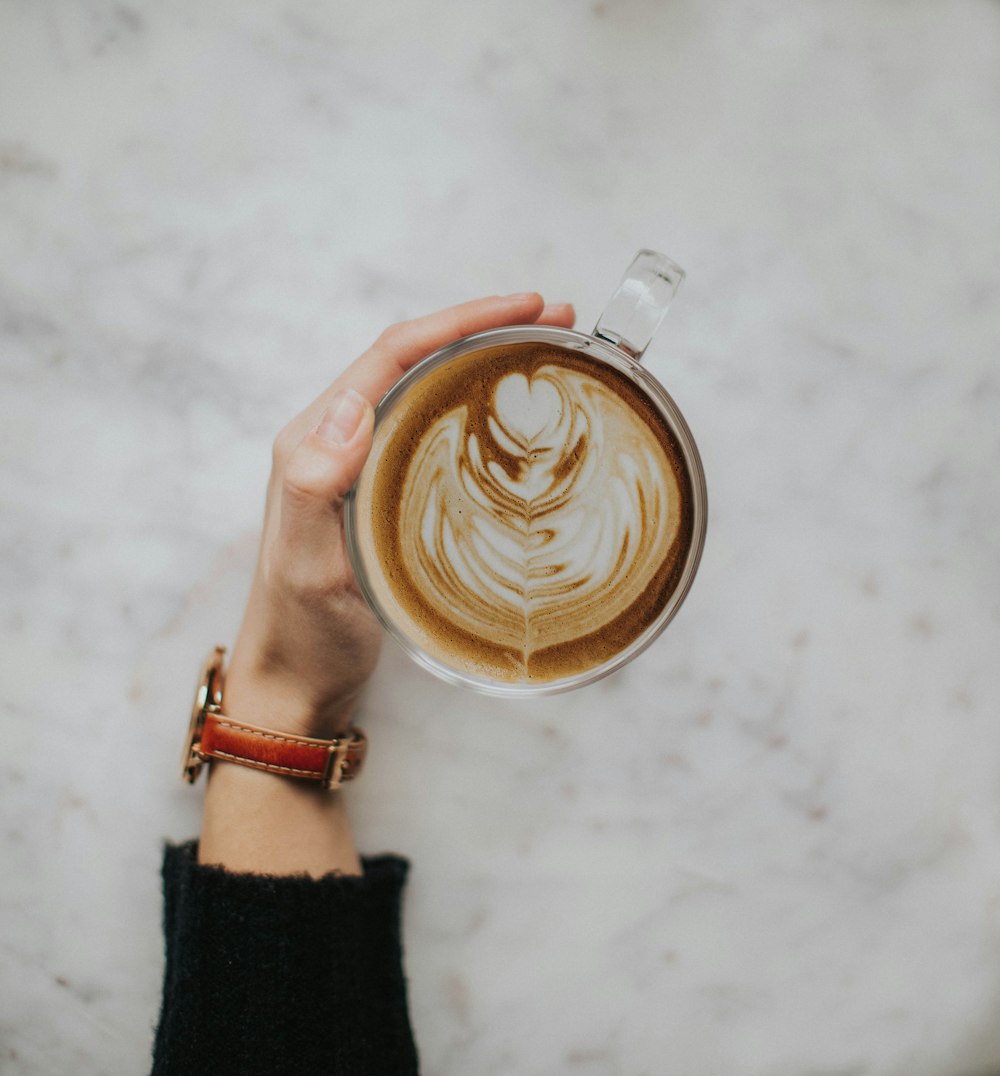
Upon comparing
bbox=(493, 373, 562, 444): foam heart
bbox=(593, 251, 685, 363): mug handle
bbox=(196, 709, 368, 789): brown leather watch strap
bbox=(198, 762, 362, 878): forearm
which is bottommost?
bbox=(198, 762, 362, 878): forearm

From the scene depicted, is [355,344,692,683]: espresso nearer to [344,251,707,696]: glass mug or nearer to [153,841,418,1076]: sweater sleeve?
[344,251,707,696]: glass mug

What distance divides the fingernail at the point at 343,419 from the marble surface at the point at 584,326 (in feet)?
0.93

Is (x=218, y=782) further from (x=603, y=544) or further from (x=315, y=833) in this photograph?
(x=603, y=544)

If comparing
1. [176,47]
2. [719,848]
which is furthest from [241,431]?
[719,848]

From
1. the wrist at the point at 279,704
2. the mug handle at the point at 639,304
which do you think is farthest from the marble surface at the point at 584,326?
the mug handle at the point at 639,304

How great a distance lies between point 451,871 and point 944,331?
0.87 meters

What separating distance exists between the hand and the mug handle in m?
0.11

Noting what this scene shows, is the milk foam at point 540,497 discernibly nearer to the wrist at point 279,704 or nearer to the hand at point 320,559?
the hand at point 320,559

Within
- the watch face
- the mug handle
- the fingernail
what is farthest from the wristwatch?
the mug handle

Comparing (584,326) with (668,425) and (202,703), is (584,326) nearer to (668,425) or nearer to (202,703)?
(668,425)

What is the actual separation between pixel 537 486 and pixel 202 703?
0.43m

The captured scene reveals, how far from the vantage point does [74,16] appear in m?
0.95

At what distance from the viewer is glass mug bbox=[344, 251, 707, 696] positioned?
0.73 metres

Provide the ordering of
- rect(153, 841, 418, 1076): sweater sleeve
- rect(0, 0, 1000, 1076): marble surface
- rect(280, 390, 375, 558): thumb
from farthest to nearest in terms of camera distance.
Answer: rect(0, 0, 1000, 1076): marble surface, rect(153, 841, 418, 1076): sweater sleeve, rect(280, 390, 375, 558): thumb
